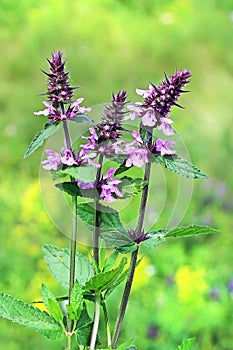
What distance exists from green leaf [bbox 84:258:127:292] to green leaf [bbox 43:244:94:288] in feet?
0.16

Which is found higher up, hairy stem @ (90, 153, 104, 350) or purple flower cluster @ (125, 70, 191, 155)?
purple flower cluster @ (125, 70, 191, 155)

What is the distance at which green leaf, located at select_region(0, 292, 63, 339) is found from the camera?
0.47 meters

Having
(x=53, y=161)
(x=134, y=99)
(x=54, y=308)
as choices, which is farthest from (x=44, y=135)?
(x=134, y=99)

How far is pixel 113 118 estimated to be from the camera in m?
0.42

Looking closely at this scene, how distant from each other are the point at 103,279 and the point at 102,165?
0.08m

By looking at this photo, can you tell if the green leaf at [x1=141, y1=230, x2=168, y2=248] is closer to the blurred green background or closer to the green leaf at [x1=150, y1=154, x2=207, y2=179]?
the green leaf at [x1=150, y1=154, x2=207, y2=179]

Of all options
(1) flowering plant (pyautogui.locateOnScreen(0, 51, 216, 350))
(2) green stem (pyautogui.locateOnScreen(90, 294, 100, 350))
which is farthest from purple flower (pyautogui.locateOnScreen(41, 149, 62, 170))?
(2) green stem (pyautogui.locateOnScreen(90, 294, 100, 350))

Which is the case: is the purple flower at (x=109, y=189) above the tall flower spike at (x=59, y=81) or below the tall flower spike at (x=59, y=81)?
below

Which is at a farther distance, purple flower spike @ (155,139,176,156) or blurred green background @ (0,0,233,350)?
blurred green background @ (0,0,233,350)

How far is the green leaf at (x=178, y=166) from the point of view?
1.40 feet

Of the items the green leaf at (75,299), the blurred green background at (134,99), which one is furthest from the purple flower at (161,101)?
the blurred green background at (134,99)

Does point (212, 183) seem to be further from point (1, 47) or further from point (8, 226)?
point (1, 47)

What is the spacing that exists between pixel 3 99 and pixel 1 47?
290 millimetres

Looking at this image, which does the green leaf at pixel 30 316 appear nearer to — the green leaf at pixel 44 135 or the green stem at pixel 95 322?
the green stem at pixel 95 322
